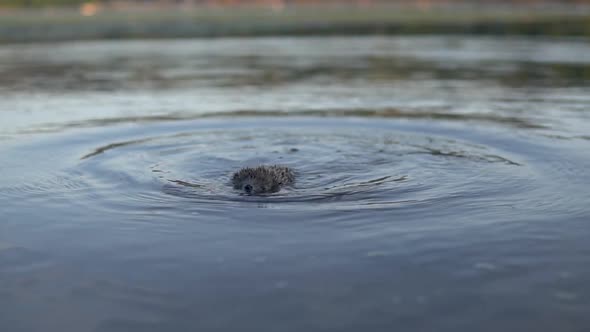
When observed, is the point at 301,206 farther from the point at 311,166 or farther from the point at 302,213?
the point at 311,166

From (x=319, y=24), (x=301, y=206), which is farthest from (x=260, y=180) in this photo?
(x=319, y=24)

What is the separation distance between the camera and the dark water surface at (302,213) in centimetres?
689

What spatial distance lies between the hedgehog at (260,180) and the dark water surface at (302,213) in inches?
9.4

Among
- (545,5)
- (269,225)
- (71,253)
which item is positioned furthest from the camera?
(545,5)

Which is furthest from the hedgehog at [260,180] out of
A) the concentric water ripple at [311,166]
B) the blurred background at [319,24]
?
the blurred background at [319,24]

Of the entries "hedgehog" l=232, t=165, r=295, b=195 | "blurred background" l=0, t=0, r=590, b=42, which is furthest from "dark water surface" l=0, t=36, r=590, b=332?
"blurred background" l=0, t=0, r=590, b=42

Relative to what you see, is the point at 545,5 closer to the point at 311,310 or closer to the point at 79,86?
the point at 79,86

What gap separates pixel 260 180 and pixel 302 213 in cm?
117

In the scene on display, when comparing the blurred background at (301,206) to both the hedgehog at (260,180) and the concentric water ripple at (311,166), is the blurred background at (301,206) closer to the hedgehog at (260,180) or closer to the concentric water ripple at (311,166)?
the concentric water ripple at (311,166)

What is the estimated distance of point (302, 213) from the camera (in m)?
9.69

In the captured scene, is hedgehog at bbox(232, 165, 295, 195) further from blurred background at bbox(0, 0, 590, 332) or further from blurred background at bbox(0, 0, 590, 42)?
blurred background at bbox(0, 0, 590, 42)

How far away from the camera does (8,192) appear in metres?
11.1

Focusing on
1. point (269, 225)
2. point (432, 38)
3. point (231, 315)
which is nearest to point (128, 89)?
point (269, 225)

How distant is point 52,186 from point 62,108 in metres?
9.51
